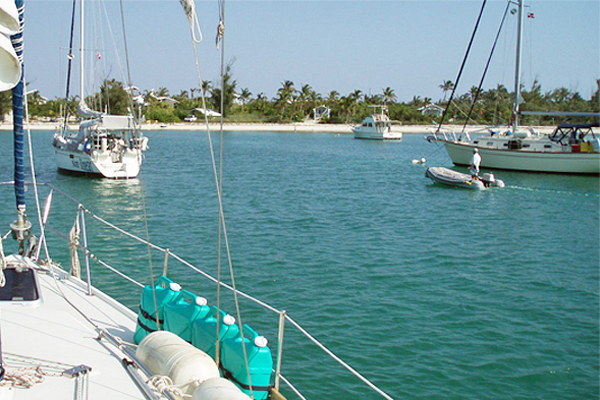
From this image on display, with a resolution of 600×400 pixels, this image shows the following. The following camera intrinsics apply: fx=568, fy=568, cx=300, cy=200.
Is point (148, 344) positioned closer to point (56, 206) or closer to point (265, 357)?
point (265, 357)

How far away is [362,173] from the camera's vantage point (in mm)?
36500

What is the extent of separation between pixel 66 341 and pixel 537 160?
33.0m

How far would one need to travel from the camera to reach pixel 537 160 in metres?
33.8

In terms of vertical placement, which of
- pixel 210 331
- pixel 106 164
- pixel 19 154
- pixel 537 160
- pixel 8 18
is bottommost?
pixel 210 331

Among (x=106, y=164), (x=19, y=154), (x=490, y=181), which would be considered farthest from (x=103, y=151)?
(x=19, y=154)

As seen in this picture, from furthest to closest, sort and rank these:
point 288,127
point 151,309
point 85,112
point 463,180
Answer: point 288,127 < point 85,112 < point 463,180 < point 151,309

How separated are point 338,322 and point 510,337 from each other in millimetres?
2982

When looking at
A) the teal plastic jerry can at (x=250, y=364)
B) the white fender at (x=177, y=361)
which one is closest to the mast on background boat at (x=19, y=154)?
the white fender at (x=177, y=361)

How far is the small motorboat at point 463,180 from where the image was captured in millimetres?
27062

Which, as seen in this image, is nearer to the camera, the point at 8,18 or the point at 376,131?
the point at 8,18

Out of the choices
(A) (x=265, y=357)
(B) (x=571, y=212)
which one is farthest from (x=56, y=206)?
(B) (x=571, y=212)

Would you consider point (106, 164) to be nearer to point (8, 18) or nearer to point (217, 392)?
point (217, 392)

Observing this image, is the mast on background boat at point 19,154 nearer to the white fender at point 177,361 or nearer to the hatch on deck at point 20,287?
the hatch on deck at point 20,287

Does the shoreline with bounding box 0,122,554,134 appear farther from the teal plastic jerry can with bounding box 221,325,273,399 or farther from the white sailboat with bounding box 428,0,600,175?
the teal plastic jerry can with bounding box 221,325,273,399
